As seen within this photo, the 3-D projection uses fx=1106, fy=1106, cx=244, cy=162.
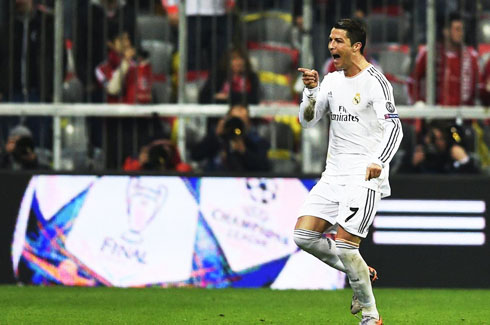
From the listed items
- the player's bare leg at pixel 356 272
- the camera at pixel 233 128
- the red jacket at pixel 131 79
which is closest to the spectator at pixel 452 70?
the camera at pixel 233 128

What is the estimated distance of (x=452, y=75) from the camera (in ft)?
39.3

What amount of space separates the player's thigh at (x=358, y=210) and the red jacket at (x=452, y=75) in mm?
4637

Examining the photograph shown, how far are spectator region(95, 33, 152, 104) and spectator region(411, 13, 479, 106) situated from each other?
2.93 m

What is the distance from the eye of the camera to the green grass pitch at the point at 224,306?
8492mm

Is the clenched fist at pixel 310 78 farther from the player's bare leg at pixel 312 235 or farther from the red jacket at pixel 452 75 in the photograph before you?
the red jacket at pixel 452 75

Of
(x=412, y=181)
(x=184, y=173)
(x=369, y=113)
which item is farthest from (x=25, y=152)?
(x=369, y=113)

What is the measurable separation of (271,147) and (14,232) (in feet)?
9.29

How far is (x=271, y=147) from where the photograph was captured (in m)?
11.8

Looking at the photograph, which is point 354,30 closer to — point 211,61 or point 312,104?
point 312,104

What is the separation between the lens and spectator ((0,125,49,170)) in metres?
11.8

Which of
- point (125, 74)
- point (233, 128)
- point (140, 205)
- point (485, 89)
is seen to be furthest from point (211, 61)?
point (485, 89)

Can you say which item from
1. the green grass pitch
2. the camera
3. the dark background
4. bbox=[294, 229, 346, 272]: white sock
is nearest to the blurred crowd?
the camera

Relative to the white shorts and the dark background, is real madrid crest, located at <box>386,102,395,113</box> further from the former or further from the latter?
the dark background

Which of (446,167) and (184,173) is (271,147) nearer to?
(184,173)
